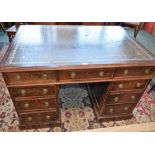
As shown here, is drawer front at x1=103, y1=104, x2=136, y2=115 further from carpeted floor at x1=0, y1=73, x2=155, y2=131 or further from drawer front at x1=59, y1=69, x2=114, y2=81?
drawer front at x1=59, y1=69, x2=114, y2=81

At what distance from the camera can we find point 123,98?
4.88ft

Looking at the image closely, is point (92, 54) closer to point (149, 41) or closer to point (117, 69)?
point (117, 69)

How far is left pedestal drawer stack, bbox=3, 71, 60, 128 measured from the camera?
1.12m

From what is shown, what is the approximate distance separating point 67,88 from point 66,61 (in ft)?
3.48

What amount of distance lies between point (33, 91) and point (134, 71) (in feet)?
2.77

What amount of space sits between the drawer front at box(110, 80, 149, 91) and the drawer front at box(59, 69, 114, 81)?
0.52 feet

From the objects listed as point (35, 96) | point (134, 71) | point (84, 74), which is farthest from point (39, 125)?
point (134, 71)

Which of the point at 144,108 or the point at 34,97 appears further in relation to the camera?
the point at 144,108

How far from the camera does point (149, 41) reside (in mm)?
3721

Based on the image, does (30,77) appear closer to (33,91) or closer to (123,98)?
(33,91)

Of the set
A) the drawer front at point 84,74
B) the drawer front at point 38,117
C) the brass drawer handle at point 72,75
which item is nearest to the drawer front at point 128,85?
the drawer front at point 84,74

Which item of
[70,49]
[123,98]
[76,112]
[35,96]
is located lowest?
[76,112]

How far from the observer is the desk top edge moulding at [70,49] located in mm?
1104

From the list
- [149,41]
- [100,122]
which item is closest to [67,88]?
[100,122]
